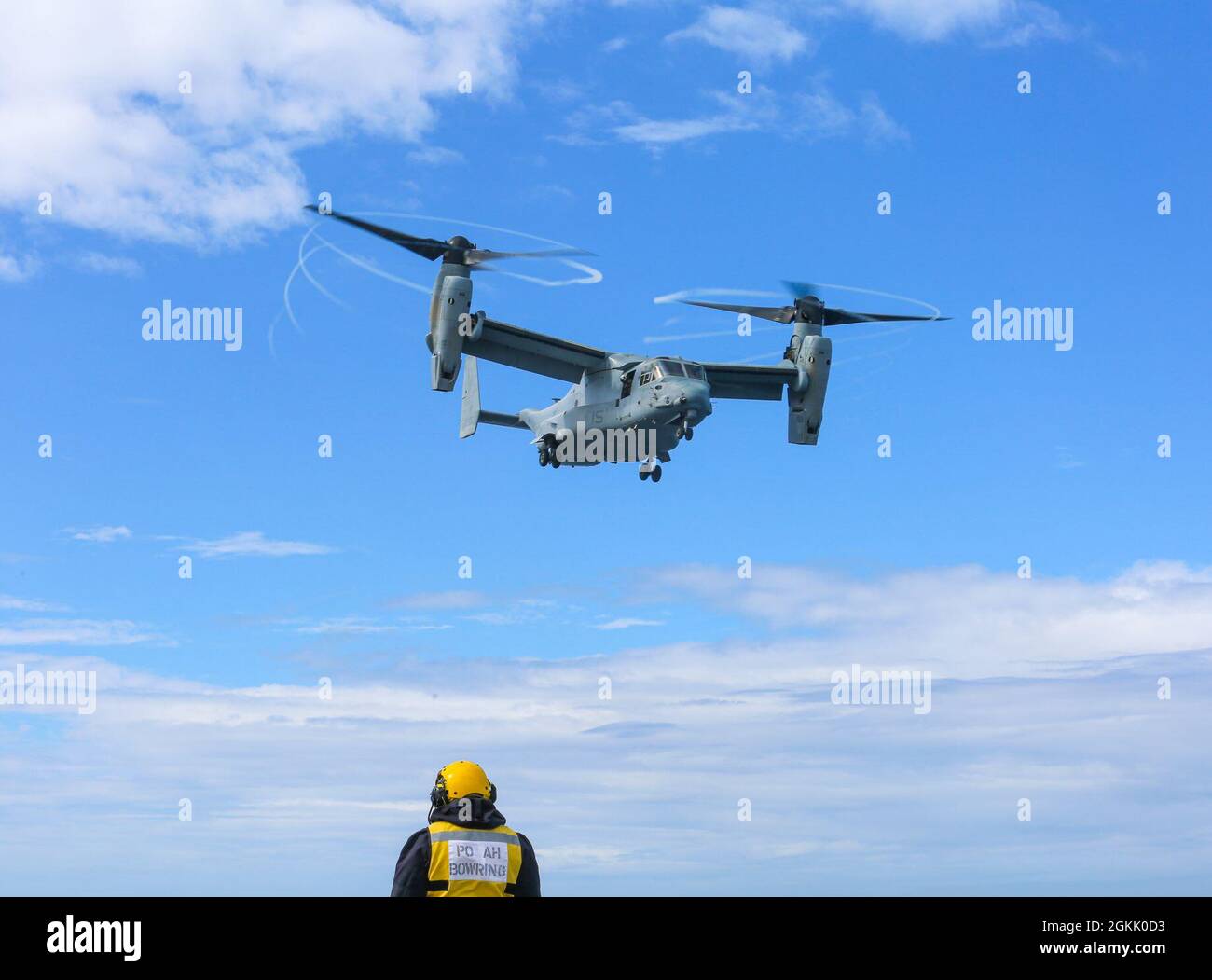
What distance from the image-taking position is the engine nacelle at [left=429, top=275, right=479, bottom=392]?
4228cm

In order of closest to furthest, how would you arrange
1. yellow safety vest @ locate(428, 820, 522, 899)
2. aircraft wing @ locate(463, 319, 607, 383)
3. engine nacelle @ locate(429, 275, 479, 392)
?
yellow safety vest @ locate(428, 820, 522, 899) → engine nacelle @ locate(429, 275, 479, 392) → aircraft wing @ locate(463, 319, 607, 383)

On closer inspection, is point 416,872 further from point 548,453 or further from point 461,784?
point 548,453

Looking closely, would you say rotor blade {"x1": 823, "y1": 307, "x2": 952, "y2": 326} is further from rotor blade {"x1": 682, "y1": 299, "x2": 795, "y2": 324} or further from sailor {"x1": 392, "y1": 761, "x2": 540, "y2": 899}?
sailor {"x1": 392, "y1": 761, "x2": 540, "y2": 899}

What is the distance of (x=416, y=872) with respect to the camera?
30.7ft

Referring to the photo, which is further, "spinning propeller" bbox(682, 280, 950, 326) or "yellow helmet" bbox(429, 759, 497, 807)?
"spinning propeller" bbox(682, 280, 950, 326)

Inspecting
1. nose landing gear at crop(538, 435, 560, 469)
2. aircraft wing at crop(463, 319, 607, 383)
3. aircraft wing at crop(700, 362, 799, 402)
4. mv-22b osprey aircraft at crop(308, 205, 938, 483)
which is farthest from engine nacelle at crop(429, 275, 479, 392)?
aircraft wing at crop(700, 362, 799, 402)

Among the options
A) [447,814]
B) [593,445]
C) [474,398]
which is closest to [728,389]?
[593,445]

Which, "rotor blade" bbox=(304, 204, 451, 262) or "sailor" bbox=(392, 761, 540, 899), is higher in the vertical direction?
"rotor blade" bbox=(304, 204, 451, 262)

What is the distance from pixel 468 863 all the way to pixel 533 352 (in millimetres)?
40498

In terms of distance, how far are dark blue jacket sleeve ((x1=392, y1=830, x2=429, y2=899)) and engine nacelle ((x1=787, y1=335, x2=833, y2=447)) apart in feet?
137

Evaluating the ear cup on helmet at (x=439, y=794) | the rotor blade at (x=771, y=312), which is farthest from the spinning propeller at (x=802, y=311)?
the ear cup on helmet at (x=439, y=794)
